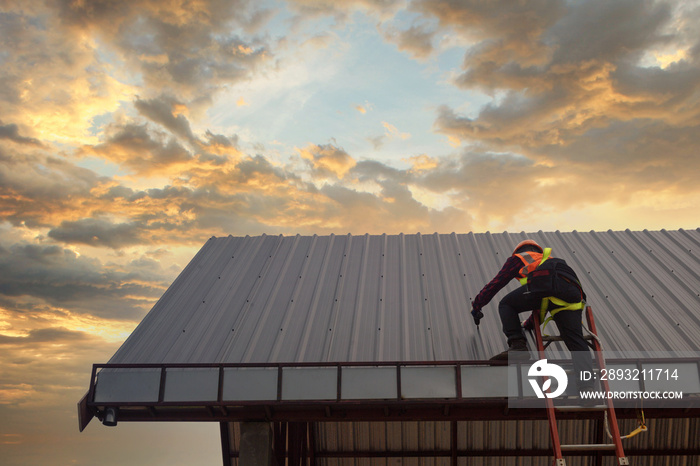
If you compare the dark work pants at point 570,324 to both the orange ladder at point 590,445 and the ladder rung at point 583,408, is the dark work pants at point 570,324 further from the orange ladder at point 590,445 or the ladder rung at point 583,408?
the ladder rung at point 583,408

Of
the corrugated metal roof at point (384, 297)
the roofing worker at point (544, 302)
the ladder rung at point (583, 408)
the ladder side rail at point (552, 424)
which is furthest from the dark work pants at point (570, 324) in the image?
the corrugated metal roof at point (384, 297)

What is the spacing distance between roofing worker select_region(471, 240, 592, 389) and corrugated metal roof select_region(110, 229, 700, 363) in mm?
1689

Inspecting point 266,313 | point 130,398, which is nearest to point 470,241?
point 266,313

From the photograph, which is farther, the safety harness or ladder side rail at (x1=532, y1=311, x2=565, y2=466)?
the safety harness

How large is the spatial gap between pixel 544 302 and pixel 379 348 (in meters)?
3.72

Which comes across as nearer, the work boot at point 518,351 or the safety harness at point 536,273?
the safety harness at point 536,273

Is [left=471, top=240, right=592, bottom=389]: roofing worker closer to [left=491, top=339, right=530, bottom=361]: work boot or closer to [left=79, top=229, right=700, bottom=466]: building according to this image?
[left=491, top=339, right=530, bottom=361]: work boot

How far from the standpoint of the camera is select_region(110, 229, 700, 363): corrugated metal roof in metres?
11.4

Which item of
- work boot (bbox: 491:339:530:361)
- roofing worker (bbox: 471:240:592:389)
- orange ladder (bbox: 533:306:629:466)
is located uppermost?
roofing worker (bbox: 471:240:592:389)

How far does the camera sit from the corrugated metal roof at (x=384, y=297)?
37.4 ft

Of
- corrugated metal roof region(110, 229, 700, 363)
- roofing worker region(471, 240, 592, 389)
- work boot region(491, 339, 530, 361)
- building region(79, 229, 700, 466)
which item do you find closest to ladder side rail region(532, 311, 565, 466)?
roofing worker region(471, 240, 592, 389)

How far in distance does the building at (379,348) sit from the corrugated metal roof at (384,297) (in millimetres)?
51

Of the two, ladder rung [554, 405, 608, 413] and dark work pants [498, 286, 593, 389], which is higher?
dark work pants [498, 286, 593, 389]

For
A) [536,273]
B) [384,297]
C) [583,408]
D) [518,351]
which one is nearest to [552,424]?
[583,408]
